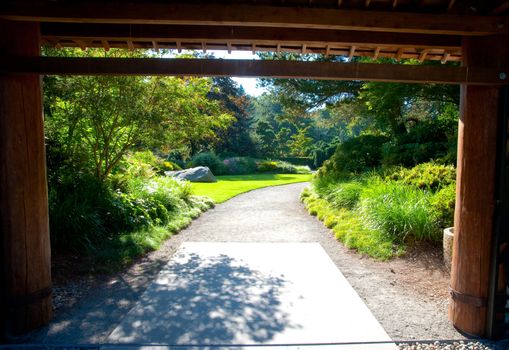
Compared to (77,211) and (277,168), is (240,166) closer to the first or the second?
(277,168)

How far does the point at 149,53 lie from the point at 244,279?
547 centimetres

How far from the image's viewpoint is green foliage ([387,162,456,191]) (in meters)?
7.49

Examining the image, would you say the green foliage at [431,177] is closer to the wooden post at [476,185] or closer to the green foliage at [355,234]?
the green foliage at [355,234]

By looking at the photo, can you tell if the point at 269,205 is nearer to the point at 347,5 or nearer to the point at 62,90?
the point at 62,90

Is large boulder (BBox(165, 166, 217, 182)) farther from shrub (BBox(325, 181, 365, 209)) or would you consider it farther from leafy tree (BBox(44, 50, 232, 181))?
shrub (BBox(325, 181, 365, 209))

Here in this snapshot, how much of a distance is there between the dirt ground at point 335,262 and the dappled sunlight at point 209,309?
11.1 inches

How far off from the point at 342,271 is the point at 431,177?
3319 millimetres

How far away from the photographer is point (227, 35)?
4.25 meters

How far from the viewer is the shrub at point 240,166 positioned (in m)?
26.2

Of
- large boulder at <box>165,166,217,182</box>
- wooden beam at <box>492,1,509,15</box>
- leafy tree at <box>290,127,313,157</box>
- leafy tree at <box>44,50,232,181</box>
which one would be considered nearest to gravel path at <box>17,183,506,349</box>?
leafy tree at <box>44,50,232,181</box>

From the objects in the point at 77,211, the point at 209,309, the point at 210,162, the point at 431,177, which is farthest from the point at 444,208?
the point at 210,162

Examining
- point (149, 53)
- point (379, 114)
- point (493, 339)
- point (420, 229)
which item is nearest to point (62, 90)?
point (149, 53)

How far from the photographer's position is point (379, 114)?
13.3 metres

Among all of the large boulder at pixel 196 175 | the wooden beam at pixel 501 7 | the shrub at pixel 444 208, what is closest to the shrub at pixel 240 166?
the large boulder at pixel 196 175
